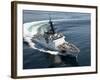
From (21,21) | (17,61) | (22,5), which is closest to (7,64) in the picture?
(17,61)

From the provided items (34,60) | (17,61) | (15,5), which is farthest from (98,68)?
(15,5)

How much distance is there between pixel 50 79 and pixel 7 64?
39 centimetres

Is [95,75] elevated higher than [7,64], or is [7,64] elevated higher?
[7,64]

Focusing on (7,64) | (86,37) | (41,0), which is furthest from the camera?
(86,37)

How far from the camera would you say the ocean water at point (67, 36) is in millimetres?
2021

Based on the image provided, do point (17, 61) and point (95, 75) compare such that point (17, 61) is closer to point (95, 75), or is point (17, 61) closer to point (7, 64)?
point (7, 64)

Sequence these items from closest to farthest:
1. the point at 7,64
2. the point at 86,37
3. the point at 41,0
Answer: the point at 7,64
the point at 41,0
the point at 86,37

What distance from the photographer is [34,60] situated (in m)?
2.04

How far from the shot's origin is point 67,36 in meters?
2.17

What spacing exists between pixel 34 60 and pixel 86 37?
0.53 metres

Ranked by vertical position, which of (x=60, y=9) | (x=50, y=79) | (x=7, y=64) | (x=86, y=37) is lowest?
(x=50, y=79)

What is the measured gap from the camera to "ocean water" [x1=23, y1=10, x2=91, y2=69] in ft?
6.63

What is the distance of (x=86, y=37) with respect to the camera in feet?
7.39

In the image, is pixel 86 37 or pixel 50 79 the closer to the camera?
pixel 50 79
